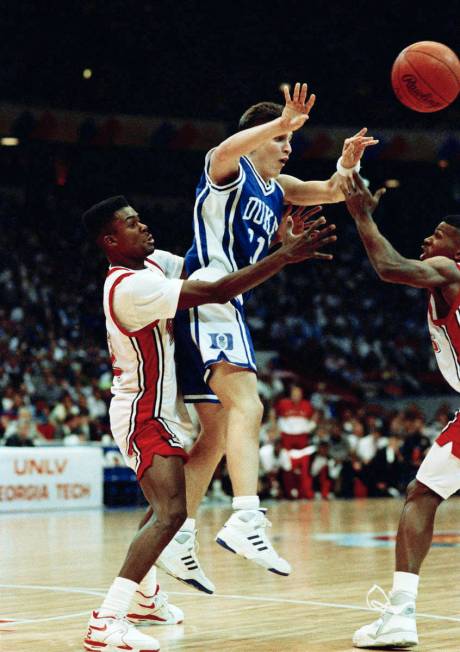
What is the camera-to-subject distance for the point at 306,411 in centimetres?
1780

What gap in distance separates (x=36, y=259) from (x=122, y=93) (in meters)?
4.75

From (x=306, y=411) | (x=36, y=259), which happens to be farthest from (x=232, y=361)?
(x=36, y=259)

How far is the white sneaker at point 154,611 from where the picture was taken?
5.71m

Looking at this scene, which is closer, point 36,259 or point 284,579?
point 284,579

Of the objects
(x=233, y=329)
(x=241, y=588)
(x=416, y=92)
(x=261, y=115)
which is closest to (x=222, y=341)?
(x=233, y=329)

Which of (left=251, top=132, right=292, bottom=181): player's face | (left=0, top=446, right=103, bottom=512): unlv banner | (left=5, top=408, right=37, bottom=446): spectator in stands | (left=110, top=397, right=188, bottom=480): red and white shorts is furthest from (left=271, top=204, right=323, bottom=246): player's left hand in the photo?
(left=5, top=408, right=37, bottom=446): spectator in stands

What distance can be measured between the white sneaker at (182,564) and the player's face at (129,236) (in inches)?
57.4

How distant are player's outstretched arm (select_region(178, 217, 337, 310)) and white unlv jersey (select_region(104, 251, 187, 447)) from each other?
3.3 inches

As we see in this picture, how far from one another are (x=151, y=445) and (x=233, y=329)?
0.79 metres

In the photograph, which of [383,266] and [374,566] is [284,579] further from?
[383,266]

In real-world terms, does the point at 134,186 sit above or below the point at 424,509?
above

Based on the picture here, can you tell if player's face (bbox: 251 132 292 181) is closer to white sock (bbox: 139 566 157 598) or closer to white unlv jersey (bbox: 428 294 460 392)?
white unlv jersey (bbox: 428 294 460 392)

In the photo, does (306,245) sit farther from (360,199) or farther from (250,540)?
(250,540)

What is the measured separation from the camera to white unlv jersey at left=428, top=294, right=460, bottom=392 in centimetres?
527
